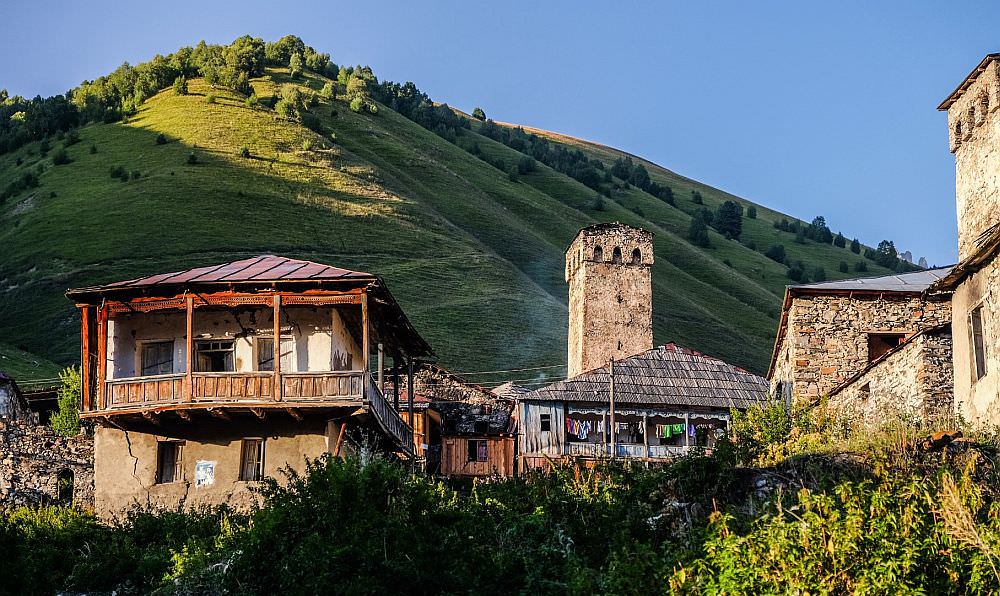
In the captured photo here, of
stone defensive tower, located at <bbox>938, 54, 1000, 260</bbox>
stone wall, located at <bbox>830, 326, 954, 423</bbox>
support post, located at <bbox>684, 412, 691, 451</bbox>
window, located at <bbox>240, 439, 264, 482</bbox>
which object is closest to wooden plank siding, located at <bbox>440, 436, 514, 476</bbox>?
support post, located at <bbox>684, 412, 691, 451</bbox>

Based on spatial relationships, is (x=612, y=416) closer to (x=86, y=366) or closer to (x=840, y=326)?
(x=840, y=326)

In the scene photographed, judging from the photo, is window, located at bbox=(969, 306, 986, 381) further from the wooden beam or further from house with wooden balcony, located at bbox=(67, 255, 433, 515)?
the wooden beam

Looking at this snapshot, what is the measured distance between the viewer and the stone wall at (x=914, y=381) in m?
21.6

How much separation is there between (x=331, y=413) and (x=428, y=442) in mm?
12210

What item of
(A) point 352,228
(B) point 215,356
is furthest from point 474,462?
(A) point 352,228

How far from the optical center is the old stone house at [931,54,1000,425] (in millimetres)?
18734

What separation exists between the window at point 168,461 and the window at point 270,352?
2.50m

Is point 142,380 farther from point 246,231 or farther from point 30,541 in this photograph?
point 246,231

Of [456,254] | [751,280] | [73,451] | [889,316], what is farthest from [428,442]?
[751,280]

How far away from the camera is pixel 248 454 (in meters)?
27.6

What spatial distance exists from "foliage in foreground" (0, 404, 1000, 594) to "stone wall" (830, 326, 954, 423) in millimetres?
1235

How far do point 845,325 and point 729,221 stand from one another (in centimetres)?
11501

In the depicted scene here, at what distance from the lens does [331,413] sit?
27156 mm

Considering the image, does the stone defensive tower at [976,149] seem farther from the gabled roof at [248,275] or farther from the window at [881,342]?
the gabled roof at [248,275]
